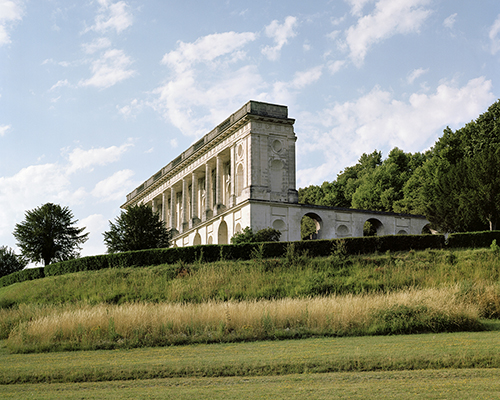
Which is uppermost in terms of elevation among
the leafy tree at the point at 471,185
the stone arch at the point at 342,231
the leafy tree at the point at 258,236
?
the leafy tree at the point at 471,185

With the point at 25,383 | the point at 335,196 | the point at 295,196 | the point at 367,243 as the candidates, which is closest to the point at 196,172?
the point at 295,196

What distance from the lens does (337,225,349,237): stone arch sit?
5691 cm

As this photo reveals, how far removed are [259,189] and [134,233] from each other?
1194 cm

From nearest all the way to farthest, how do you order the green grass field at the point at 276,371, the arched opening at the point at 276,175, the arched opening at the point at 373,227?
the green grass field at the point at 276,371, the arched opening at the point at 276,175, the arched opening at the point at 373,227

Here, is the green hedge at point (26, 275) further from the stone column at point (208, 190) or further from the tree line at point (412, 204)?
the stone column at point (208, 190)

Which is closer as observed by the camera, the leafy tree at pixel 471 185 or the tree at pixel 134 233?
the leafy tree at pixel 471 185

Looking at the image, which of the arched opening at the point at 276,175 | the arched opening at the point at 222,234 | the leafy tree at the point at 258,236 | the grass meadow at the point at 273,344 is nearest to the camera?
the grass meadow at the point at 273,344

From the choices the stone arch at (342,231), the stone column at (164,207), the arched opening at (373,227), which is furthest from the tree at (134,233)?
the stone column at (164,207)

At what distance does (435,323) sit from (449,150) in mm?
44225

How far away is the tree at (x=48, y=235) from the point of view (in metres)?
59.6

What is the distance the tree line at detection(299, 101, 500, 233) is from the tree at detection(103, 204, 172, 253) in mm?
24029

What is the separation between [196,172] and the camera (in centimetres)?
7081

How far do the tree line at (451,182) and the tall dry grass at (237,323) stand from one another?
30510 mm

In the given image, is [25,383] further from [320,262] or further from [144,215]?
[144,215]
